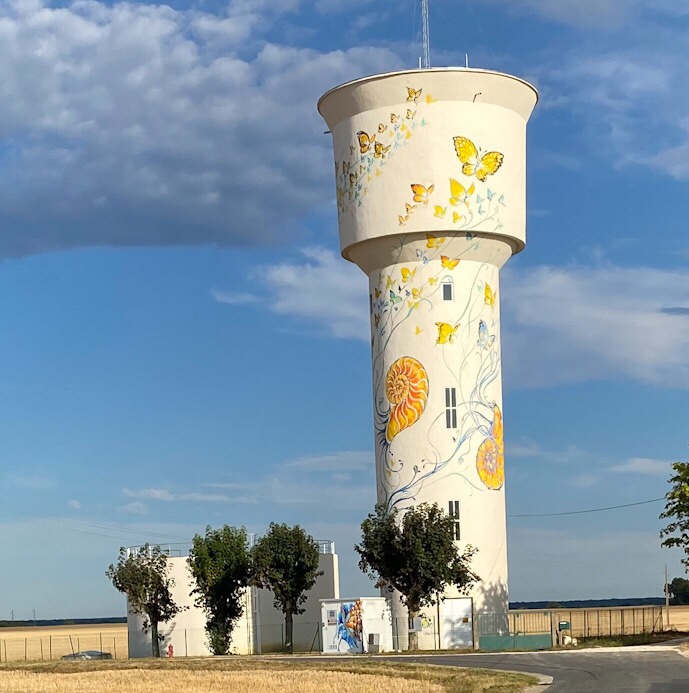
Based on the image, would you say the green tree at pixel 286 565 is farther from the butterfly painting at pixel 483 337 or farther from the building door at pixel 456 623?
the butterfly painting at pixel 483 337

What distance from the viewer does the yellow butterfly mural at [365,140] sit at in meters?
64.1

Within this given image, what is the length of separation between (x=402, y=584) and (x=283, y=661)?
11623mm

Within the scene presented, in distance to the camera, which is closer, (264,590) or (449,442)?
(449,442)

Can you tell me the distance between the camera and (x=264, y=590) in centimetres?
7525

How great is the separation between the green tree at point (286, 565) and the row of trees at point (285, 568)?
0.05m

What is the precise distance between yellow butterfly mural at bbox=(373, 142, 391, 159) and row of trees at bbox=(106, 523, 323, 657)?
20.1 meters

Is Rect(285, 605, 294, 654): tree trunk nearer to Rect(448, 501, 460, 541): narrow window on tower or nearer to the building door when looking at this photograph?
the building door

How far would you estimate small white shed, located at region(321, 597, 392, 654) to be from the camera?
60469mm

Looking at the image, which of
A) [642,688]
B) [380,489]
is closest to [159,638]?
[380,489]

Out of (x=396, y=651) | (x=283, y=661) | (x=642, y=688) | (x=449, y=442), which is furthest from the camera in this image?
(x=449, y=442)

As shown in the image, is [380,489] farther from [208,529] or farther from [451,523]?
[208,529]

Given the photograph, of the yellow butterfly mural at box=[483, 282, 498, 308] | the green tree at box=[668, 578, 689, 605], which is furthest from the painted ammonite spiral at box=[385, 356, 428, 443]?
the green tree at box=[668, 578, 689, 605]

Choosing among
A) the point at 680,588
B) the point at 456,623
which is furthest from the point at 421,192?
the point at 680,588

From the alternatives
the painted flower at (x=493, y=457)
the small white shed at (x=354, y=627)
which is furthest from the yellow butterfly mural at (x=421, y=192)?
the small white shed at (x=354, y=627)
